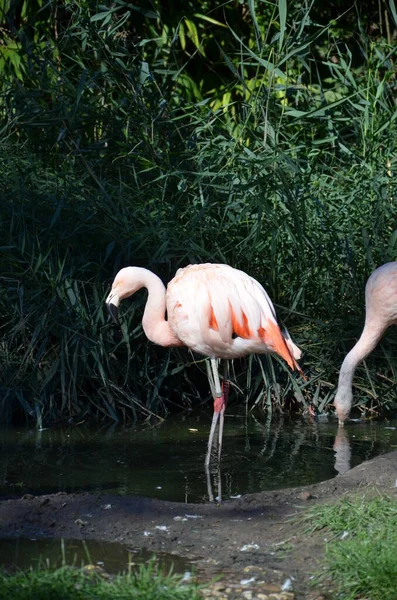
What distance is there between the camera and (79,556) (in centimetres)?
352

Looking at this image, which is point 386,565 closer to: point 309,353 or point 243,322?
point 243,322

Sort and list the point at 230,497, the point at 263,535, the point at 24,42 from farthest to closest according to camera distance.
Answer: the point at 24,42 < the point at 230,497 < the point at 263,535

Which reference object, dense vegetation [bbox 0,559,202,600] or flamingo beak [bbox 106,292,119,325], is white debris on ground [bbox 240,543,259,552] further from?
flamingo beak [bbox 106,292,119,325]

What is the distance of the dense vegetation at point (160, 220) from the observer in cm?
622

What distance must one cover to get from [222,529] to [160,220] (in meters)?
3.03

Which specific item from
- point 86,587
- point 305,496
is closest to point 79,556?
point 86,587

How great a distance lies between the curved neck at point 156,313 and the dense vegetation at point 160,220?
63 cm

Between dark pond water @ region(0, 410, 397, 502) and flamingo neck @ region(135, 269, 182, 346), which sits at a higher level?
flamingo neck @ region(135, 269, 182, 346)

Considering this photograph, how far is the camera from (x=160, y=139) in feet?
23.3

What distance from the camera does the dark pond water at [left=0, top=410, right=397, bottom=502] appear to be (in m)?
Answer: 4.81

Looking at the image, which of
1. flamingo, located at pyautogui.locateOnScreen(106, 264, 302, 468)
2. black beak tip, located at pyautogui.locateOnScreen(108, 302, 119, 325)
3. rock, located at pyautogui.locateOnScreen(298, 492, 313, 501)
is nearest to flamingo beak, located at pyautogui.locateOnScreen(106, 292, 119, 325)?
black beak tip, located at pyautogui.locateOnScreen(108, 302, 119, 325)

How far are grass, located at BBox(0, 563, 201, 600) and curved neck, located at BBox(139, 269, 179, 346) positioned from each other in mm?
2544

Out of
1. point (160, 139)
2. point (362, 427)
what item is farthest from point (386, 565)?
Result: point (160, 139)

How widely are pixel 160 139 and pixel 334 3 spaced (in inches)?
127
